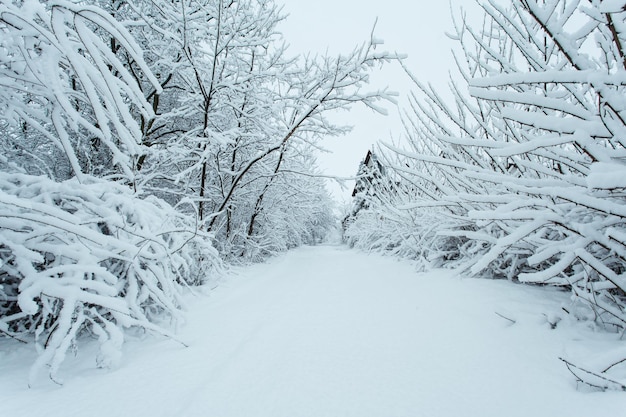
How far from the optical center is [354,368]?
1.05 m

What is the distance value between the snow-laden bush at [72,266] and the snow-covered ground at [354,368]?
0.39ft

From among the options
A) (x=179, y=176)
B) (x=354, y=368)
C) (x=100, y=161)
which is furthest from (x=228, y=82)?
(x=354, y=368)

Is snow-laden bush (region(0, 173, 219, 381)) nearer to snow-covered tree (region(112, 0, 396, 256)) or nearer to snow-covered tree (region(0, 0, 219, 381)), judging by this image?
snow-covered tree (region(0, 0, 219, 381))

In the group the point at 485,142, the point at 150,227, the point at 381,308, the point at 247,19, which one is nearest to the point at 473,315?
the point at 381,308

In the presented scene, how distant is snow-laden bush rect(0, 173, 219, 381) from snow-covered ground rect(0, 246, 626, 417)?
0.39ft

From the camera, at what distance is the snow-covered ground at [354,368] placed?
32.7 inches

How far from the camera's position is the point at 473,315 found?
137 centimetres

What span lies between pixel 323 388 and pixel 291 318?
0.73 meters

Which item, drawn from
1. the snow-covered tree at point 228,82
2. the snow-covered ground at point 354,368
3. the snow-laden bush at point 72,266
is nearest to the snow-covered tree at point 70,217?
the snow-laden bush at point 72,266

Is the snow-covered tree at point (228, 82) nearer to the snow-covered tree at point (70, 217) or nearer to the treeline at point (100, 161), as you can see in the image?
the treeline at point (100, 161)

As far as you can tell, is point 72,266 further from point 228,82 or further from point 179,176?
point 228,82

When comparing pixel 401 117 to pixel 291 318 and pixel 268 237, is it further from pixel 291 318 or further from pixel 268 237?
pixel 268 237

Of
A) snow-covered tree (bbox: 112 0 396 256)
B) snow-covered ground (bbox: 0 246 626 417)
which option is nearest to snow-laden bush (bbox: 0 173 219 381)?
snow-covered ground (bbox: 0 246 626 417)

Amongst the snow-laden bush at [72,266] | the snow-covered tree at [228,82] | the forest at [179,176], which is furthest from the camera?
the snow-covered tree at [228,82]
